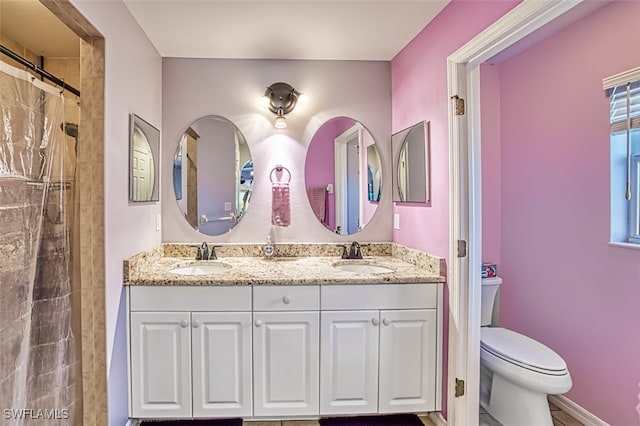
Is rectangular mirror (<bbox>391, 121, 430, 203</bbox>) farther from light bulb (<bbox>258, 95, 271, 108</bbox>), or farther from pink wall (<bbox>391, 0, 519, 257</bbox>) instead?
light bulb (<bbox>258, 95, 271, 108</bbox>)

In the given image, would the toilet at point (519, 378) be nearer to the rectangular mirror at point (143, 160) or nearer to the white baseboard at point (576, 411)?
the white baseboard at point (576, 411)

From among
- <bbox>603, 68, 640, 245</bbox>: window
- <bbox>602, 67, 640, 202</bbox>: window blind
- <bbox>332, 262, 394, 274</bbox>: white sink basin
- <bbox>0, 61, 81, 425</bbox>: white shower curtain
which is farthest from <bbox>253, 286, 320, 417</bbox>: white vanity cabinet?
<bbox>602, 67, 640, 202</bbox>: window blind

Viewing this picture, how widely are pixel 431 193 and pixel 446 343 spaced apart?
32.6 inches

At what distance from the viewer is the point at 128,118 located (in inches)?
Answer: 75.6

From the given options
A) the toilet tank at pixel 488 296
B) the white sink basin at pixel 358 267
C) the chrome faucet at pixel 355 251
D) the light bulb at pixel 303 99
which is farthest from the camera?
the light bulb at pixel 303 99

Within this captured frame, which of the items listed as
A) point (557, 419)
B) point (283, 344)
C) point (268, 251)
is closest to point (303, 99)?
point (268, 251)

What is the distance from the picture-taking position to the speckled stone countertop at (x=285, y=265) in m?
1.91

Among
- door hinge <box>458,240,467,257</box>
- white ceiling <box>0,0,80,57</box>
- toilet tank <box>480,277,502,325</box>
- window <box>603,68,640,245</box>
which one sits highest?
white ceiling <box>0,0,80,57</box>

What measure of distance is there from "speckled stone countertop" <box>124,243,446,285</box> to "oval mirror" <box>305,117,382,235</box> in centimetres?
23

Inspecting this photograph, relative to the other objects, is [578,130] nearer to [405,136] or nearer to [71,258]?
[405,136]

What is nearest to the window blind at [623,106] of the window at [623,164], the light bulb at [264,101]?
the window at [623,164]

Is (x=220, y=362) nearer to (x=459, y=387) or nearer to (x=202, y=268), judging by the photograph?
(x=202, y=268)

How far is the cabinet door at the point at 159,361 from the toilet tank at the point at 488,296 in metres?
1.77

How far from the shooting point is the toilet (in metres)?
1.79
